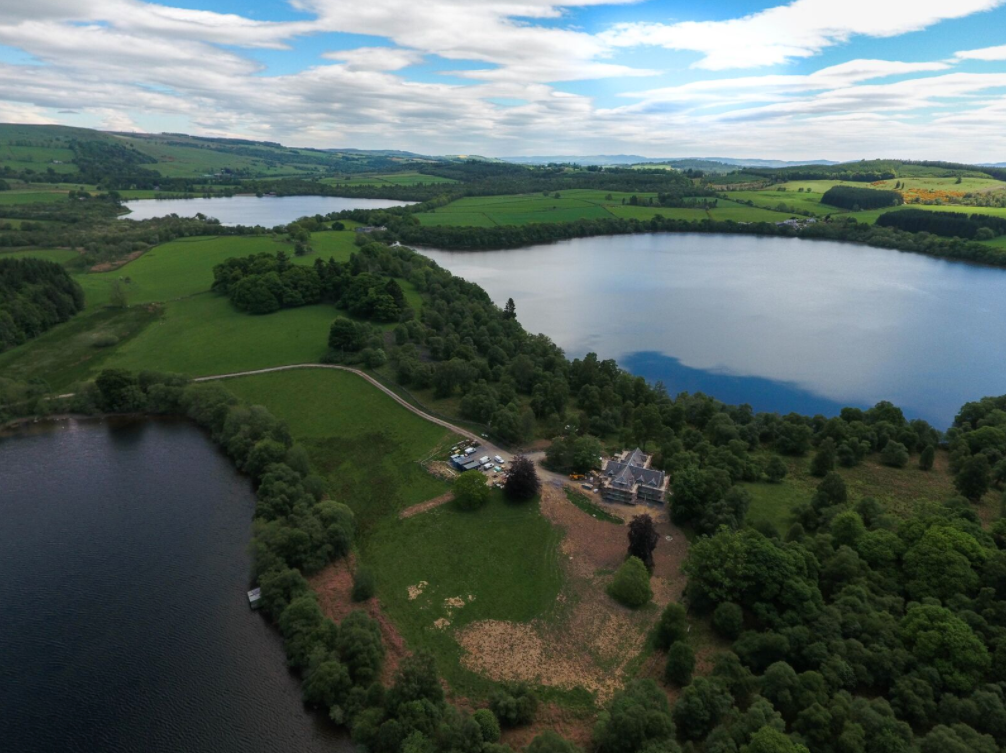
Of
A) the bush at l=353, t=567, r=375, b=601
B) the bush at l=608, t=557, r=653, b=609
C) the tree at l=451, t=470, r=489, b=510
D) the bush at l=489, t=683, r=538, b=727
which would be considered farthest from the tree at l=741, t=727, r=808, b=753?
the tree at l=451, t=470, r=489, b=510

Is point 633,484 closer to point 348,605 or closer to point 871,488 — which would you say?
point 871,488

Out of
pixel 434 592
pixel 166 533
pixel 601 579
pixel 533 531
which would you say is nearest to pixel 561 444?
pixel 533 531

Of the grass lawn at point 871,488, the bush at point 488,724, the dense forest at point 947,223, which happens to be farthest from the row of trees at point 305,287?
the dense forest at point 947,223

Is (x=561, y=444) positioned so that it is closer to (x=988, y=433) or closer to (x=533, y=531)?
(x=533, y=531)

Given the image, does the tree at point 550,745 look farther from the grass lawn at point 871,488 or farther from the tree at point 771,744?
the grass lawn at point 871,488

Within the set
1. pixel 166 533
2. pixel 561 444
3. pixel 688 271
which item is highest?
pixel 688 271

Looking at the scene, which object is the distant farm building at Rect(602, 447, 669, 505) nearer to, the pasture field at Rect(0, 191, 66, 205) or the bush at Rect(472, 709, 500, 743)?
the bush at Rect(472, 709, 500, 743)

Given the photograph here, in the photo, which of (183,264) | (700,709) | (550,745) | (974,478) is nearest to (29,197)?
(183,264)
